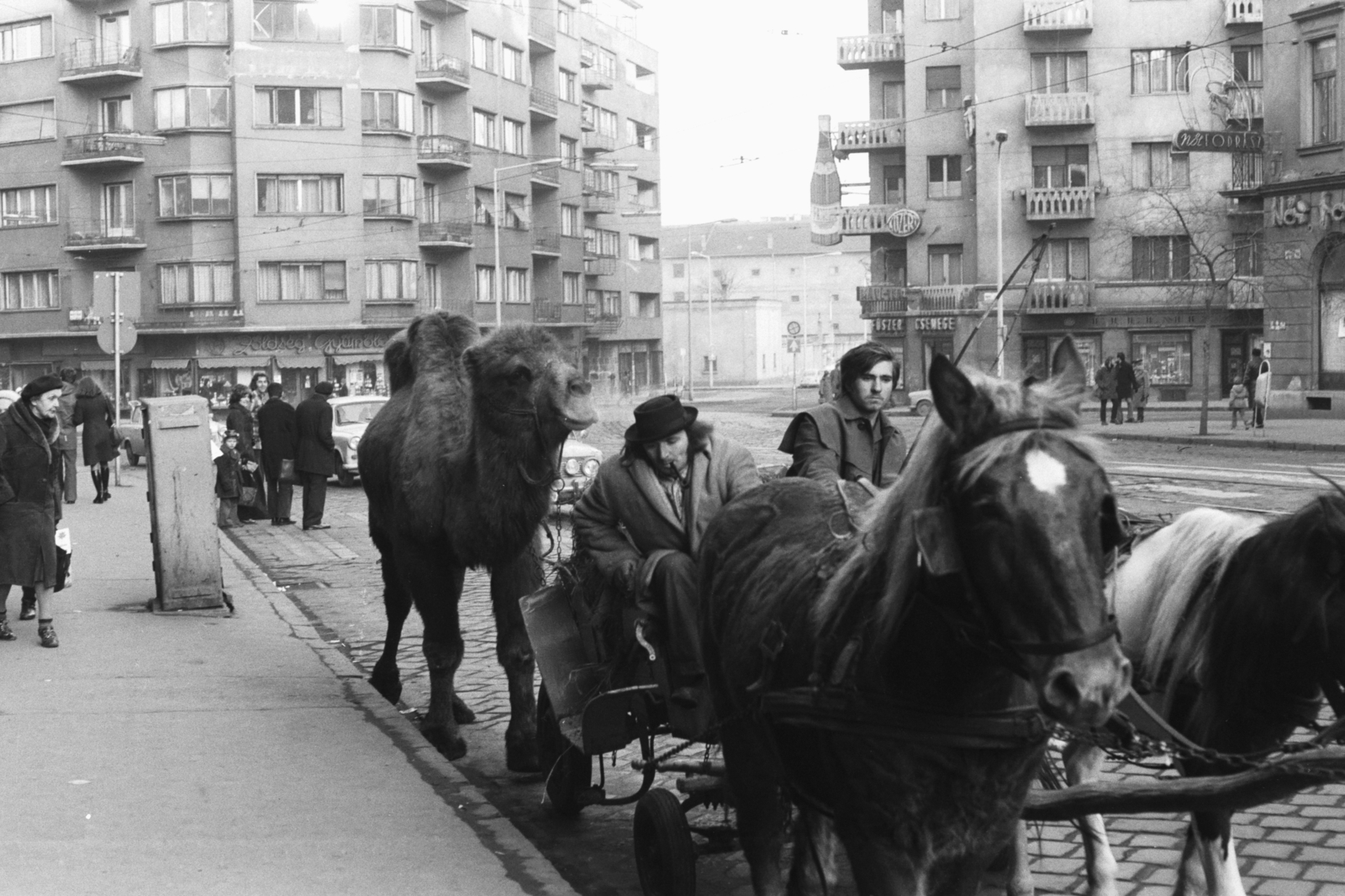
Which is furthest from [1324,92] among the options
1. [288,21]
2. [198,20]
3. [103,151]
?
[103,151]

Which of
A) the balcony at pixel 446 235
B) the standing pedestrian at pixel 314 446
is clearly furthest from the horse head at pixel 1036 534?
the balcony at pixel 446 235

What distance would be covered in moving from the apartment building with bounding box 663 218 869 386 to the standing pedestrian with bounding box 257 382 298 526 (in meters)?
88.1

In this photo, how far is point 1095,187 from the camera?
5625cm

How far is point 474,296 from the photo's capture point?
67.2m

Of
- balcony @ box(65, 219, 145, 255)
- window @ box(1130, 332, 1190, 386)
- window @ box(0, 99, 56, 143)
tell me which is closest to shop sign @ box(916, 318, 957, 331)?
window @ box(1130, 332, 1190, 386)

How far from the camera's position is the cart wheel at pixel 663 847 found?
5.59 metres

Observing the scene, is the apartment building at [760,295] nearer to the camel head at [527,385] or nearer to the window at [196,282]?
the window at [196,282]

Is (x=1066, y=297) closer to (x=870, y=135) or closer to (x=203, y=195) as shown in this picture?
(x=870, y=135)

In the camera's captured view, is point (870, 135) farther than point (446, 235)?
No

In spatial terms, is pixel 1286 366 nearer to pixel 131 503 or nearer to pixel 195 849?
pixel 131 503

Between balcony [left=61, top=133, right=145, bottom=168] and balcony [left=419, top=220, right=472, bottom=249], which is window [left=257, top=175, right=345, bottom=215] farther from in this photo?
balcony [left=61, top=133, right=145, bottom=168]

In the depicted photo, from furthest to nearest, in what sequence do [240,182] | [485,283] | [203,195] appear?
[485,283] → [203,195] → [240,182]

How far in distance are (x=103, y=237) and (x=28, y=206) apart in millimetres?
4793

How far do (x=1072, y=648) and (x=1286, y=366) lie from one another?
38.3 m
